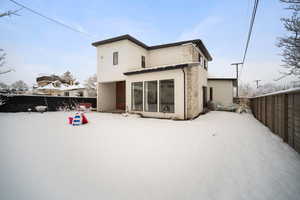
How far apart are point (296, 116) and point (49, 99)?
1536 centimetres

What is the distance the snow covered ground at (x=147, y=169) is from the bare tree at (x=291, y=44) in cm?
663

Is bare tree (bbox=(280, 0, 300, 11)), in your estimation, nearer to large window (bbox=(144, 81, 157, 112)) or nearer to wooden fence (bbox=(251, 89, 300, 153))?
wooden fence (bbox=(251, 89, 300, 153))

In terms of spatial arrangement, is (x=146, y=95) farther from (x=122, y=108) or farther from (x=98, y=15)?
(x=98, y=15)

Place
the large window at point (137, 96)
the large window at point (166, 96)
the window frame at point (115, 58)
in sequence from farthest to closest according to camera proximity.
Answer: the window frame at point (115, 58) → the large window at point (137, 96) → the large window at point (166, 96)

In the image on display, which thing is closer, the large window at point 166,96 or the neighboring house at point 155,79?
the neighboring house at point 155,79

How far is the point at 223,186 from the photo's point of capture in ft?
6.11

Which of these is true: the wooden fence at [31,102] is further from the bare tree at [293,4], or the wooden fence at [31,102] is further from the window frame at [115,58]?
the bare tree at [293,4]

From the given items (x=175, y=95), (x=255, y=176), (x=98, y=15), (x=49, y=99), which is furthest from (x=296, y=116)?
(x=49, y=99)

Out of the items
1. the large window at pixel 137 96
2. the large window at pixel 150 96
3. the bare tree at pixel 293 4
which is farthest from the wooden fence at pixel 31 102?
the bare tree at pixel 293 4

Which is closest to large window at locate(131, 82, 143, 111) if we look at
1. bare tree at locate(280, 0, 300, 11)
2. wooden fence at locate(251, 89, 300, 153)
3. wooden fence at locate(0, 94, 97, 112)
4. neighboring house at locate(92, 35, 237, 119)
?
neighboring house at locate(92, 35, 237, 119)

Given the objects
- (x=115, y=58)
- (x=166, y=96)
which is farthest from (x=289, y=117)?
(x=115, y=58)

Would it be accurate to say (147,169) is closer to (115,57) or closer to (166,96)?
(166,96)

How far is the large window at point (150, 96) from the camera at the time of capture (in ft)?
26.4

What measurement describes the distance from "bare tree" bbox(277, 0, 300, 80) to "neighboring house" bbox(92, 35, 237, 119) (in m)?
4.59
